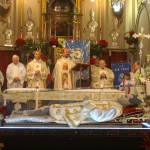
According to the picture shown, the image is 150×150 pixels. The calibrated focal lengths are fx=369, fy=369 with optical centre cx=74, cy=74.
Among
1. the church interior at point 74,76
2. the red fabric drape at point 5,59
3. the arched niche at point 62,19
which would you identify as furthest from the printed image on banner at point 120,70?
the red fabric drape at point 5,59

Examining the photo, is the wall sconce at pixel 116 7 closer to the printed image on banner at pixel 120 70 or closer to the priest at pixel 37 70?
the printed image on banner at pixel 120 70

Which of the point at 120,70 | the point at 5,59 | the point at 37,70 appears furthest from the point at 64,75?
the point at 5,59

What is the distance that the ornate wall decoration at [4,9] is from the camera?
51.3 feet

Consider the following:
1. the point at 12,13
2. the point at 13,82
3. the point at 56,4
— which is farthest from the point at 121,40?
the point at 13,82

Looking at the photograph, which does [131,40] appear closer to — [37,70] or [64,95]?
[37,70]

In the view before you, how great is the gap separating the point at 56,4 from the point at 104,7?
2211 millimetres

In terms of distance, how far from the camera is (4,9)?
15.7 meters

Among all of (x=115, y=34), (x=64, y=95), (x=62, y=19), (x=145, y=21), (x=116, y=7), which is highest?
(x=116, y=7)

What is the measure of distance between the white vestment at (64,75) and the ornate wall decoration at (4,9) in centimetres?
579

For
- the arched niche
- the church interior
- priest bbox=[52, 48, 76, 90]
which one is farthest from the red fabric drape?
priest bbox=[52, 48, 76, 90]

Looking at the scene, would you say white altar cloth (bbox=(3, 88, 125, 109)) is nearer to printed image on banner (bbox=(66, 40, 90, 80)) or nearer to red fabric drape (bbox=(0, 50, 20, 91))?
printed image on banner (bbox=(66, 40, 90, 80))

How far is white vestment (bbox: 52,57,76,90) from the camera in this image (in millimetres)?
10573

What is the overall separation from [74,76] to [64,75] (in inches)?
12.0

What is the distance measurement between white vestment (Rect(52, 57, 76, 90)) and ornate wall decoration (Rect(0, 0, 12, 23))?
228 inches
